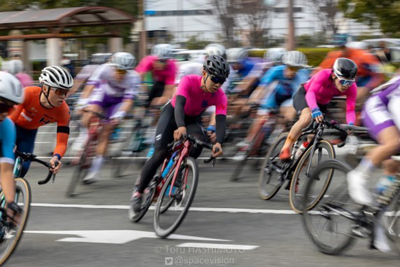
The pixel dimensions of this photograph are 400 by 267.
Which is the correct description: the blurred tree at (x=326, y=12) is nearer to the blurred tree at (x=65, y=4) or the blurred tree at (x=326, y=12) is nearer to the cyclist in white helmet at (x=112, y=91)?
the blurred tree at (x=65, y=4)

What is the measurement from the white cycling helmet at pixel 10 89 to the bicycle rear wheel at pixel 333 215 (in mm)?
2630

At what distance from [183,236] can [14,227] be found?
1.93 m

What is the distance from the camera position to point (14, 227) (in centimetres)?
610

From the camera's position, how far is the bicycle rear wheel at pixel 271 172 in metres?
9.45

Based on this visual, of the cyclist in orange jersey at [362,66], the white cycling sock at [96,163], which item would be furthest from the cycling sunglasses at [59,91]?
the cyclist in orange jersey at [362,66]

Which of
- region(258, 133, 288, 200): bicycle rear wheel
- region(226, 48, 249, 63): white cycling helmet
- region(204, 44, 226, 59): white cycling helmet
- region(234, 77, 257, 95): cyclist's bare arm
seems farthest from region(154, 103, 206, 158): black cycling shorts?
region(226, 48, 249, 63): white cycling helmet

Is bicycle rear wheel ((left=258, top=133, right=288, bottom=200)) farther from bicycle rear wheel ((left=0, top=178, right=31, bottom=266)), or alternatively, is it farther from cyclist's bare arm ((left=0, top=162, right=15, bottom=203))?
cyclist's bare arm ((left=0, top=162, right=15, bottom=203))

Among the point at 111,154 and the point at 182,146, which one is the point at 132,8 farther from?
the point at 182,146

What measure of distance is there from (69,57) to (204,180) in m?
17.1

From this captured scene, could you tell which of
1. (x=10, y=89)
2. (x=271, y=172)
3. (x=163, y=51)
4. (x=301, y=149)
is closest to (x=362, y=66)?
(x=163, y=51)

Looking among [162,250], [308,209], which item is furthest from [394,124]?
[162,250]

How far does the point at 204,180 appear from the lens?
11352mm

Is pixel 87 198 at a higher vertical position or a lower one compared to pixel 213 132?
lower

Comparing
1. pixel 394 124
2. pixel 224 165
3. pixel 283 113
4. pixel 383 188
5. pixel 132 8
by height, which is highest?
pixel 394 124
